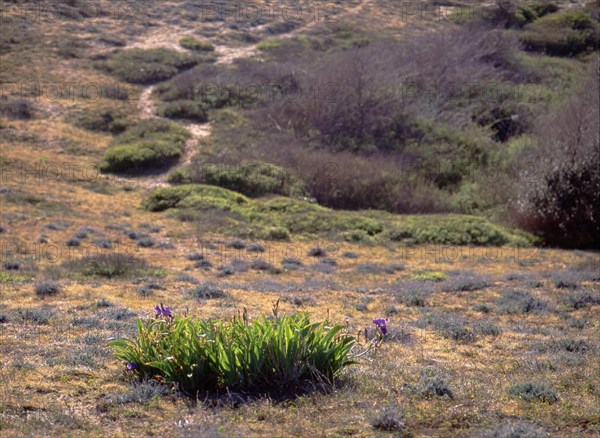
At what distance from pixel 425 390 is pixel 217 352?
165cm

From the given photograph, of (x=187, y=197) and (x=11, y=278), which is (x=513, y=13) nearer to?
(x=187, y=197)

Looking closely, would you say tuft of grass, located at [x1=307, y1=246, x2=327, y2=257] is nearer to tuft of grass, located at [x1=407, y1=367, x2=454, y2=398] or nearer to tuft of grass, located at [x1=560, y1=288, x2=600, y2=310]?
tuft of grass, located at [x1=560, y1=288, x2=600, y2=310]

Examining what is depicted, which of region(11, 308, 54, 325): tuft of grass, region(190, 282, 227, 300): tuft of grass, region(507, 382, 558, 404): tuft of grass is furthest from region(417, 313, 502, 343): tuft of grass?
region(11, 308, 54, 325): tuft of grass

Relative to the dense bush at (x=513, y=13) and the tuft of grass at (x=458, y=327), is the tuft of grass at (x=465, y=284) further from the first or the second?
the dense bush at (x=513, y=13)

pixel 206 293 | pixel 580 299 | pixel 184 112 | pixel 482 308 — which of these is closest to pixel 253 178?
pixel 184 112

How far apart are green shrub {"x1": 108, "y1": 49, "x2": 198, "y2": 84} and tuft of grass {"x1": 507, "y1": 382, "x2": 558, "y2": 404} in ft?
109

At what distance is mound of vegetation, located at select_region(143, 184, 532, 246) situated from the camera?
64.8ft

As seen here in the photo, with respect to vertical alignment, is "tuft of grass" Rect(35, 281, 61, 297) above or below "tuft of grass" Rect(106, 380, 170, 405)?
below

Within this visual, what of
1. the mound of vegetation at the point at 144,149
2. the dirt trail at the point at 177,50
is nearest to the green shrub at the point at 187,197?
the dirt trail at the point at 177,50

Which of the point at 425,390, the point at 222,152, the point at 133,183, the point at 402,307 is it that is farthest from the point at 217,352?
the point at 222,152

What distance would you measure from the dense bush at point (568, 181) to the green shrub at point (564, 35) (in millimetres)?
21539

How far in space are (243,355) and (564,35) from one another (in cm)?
4180

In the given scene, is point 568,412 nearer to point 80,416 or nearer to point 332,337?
point 332,337

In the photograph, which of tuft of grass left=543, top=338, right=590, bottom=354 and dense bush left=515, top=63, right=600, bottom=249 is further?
dense bush left=515, top=63, right=600, bottom=249
